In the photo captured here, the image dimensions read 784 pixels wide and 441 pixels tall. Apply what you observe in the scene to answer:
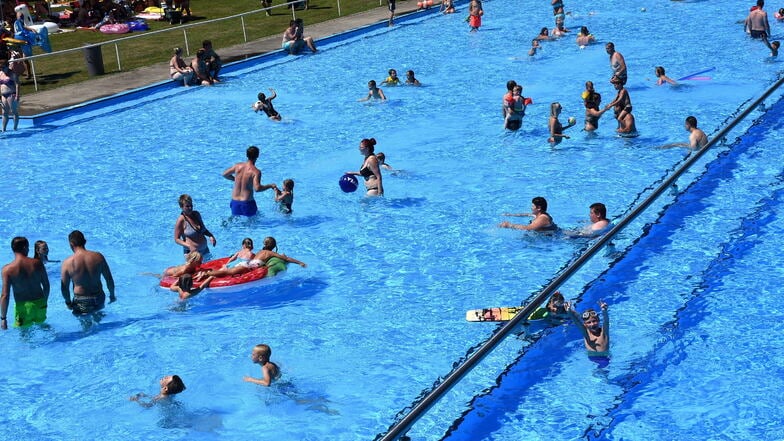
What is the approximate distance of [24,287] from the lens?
464 inches

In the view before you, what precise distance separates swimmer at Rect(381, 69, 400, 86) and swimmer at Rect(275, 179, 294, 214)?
8.65 m

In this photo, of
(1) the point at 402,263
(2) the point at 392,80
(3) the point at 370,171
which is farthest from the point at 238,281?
(2) the point at 392,80

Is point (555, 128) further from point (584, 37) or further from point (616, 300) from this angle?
point (584, 37)

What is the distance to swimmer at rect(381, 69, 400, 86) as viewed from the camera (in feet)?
79.1

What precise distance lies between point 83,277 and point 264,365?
2.95 meters

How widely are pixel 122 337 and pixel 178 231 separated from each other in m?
2.12

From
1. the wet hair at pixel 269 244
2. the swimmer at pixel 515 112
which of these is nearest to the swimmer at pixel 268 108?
the swimmer at pixel 515 112

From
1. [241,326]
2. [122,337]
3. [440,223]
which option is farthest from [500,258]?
[122,337]

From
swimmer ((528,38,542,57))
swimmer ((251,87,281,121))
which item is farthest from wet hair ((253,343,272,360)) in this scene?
swimmer ((528,38,542,57))

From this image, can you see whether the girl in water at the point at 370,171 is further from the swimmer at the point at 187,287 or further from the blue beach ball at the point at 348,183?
the swimmer at the point at 187,287

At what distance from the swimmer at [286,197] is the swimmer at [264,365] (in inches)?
217

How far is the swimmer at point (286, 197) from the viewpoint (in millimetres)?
15953

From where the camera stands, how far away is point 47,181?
18.6 m

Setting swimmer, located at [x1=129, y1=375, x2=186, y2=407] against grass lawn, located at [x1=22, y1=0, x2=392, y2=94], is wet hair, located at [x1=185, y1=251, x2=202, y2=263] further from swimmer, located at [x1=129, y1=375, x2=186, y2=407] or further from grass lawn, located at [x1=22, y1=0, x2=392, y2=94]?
grass lawn, located at [x1=22, y1=0, x2=392, y2=94]
